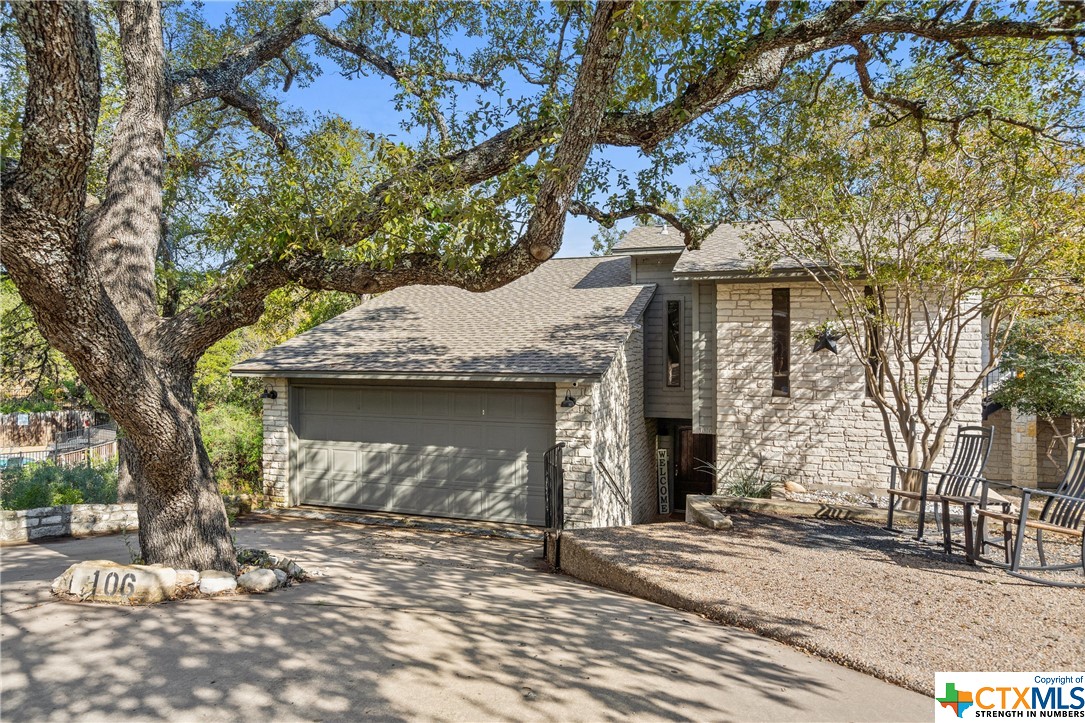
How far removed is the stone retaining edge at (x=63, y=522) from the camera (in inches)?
294

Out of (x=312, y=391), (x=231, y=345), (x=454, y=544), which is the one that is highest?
(x=231, y=345)

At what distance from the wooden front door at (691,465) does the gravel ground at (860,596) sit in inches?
237

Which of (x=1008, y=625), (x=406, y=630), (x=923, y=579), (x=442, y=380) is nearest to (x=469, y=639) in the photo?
(x=406, y=630)

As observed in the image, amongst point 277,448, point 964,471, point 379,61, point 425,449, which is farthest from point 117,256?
point 964,471

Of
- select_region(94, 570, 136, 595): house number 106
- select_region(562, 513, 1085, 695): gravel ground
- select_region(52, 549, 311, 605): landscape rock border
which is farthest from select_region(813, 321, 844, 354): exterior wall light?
select_region(94, 570, 136, 595): house number 106

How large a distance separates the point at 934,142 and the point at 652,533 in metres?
6.31

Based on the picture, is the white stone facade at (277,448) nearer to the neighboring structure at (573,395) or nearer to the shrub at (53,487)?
the neighboring structure at (573,395)

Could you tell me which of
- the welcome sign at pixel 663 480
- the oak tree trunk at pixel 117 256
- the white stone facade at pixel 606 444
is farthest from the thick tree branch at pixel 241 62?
the welcome sign at pixel 663 480

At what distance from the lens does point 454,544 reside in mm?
8438

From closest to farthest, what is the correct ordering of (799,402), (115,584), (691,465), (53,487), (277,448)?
(115,584)
(53,487)
(799,402)
(277,448)
(691,465)

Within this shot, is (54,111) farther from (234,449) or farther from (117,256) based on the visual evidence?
(234,449)

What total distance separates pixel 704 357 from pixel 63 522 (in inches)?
414

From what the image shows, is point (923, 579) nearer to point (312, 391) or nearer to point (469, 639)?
point (469, 639)

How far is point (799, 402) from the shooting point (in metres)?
10.7
